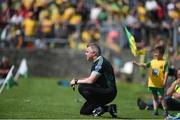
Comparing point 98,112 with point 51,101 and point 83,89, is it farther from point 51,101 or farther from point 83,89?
point 51,101

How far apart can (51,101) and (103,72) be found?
4.86m

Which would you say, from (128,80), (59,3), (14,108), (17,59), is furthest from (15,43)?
(14,108)

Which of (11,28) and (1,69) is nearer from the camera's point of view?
(1,69)

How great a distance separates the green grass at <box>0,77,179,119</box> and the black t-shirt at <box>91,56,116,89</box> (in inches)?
28.8

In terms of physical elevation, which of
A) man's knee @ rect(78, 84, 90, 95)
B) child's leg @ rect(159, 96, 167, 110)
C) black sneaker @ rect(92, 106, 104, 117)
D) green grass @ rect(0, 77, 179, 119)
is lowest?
Result: green grass @ rect(0, 77, 179, 119)

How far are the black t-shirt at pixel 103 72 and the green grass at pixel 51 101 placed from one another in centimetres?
73

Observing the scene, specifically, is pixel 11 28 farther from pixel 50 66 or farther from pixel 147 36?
pixel 147 36

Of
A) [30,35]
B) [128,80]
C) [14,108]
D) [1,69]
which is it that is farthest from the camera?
[30,35]

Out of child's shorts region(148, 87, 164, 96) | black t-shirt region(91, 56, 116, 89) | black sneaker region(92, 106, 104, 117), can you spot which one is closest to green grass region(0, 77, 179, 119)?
black sneaker region(92, 106, 104, 117)

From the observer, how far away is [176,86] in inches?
693

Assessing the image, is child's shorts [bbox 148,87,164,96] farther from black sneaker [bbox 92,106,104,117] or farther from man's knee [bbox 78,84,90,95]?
man's knee [bbox 78,84,90,95]

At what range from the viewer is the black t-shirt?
15586 mm

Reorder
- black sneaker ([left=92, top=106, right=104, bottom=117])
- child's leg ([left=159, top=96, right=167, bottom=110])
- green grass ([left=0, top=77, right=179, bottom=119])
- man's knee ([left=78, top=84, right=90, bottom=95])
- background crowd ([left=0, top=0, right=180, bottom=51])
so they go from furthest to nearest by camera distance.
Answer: background crowd ([left=0, top=0, right=180, bottom=51]), child's leg ([left=159, top=96, right=167, bottom=110]), green grass ([left=0, top=77, right=179, bottom=119]), black sneaker ([left=92, top=106, right=104, bottom=117]), man's knee ([left=78, top=84, right=90, bottom=95])

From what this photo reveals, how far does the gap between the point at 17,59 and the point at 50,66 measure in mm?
1546
